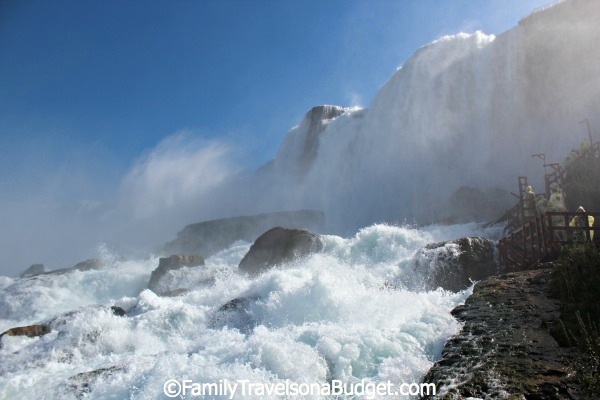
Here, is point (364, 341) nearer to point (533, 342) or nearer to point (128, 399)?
point (533, 342)

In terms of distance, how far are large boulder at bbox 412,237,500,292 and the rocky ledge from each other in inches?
196

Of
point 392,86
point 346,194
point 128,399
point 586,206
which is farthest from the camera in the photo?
point 346,194

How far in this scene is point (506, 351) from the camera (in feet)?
20.6

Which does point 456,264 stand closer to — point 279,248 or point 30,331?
point 279,248

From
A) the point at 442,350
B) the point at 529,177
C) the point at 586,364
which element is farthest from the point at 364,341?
the point at 529,177

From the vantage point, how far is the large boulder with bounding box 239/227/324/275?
71.0ft

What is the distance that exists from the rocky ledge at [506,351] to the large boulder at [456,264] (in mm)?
4977

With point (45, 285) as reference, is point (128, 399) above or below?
below

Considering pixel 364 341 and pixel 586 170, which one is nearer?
pixel 364 341

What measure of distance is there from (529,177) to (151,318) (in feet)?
83.5

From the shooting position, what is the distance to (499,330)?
7.11 m

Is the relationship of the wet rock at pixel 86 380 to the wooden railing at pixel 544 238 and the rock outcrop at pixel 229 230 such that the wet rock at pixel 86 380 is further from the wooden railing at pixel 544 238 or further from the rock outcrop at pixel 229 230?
the rock outcrop at pixel 229 230

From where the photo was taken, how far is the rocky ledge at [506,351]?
526 cm

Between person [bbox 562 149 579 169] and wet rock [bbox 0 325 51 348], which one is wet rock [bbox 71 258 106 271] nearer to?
wet rock [bbox 0 325 51 348]
